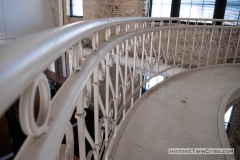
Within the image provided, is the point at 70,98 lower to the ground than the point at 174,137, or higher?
higher

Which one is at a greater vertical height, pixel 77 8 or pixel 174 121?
pixel 77 8

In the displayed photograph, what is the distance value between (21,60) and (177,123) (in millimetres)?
1443

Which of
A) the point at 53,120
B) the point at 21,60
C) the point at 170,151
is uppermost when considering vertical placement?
the point at 21,60

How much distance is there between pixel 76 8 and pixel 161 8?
3.41 m

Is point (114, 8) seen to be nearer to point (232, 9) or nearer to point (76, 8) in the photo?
point (76, 8)

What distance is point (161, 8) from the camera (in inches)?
203

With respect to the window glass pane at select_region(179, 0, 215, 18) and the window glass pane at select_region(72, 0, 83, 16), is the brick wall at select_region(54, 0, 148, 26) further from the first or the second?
the window glass pane at select_region(179, 0, 215, 18)

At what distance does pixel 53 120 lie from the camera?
354 mm

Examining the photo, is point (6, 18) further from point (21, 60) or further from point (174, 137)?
point (21, 60)

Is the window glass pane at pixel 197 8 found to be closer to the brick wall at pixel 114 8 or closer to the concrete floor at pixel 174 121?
the brick wall at pixel 114 8

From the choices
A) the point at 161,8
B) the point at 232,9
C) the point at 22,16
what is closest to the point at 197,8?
the point at 232,9

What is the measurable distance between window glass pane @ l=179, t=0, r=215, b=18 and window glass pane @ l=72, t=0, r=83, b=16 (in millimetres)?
3701

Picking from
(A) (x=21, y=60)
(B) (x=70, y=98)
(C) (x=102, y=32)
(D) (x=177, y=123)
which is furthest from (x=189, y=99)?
(C) (x=102, y=32)

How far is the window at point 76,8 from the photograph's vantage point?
705 centimetres
